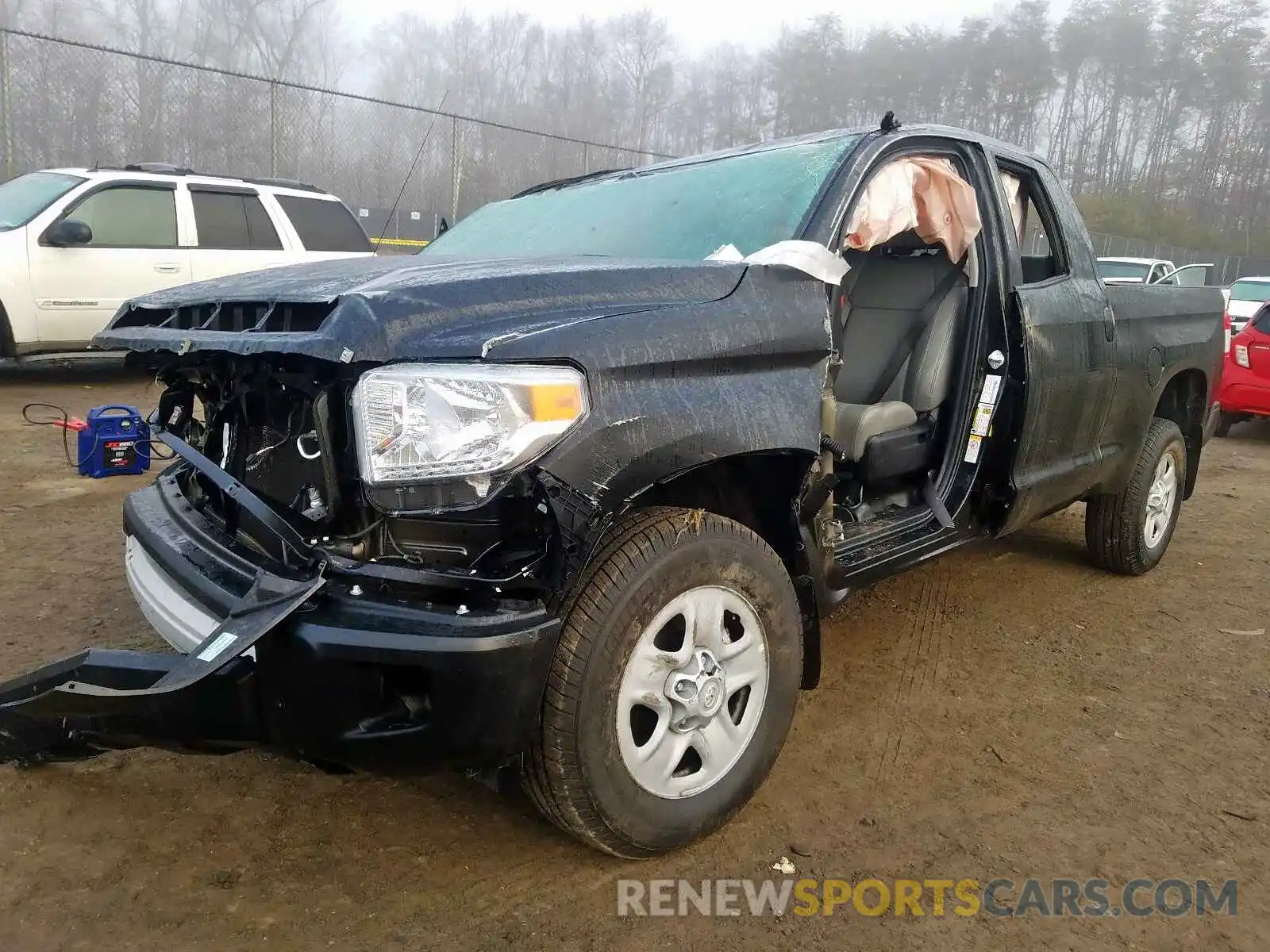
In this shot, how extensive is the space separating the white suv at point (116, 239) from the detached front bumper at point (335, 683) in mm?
5831

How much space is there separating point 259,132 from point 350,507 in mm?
12003

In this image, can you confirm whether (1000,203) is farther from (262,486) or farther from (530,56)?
(530,56)

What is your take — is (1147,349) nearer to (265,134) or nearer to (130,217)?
(130,217)

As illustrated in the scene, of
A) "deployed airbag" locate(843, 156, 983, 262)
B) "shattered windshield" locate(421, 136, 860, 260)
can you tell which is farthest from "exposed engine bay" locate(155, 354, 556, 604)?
"deployed airbag" locate(843, 156, 983, 262)

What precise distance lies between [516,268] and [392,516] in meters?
0.71

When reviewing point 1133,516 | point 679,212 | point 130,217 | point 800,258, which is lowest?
point 1133,516

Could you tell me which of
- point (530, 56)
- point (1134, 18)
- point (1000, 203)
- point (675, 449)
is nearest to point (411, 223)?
point (1000, 203)

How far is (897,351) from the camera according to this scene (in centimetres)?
372

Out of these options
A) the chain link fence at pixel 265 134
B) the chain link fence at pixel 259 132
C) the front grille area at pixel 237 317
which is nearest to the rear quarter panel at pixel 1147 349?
the front grille area at pixel 237 317

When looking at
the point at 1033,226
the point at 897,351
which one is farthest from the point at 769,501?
the point at 1033,226

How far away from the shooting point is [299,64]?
67.8 feet

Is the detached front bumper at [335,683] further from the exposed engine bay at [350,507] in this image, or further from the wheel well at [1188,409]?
the wheel well at [1188,409]

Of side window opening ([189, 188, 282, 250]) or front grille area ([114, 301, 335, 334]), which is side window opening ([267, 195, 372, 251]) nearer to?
side window opening ([189, 188, 282, 250])

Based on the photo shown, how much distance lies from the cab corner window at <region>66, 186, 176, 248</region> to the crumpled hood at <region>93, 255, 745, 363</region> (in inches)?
253
